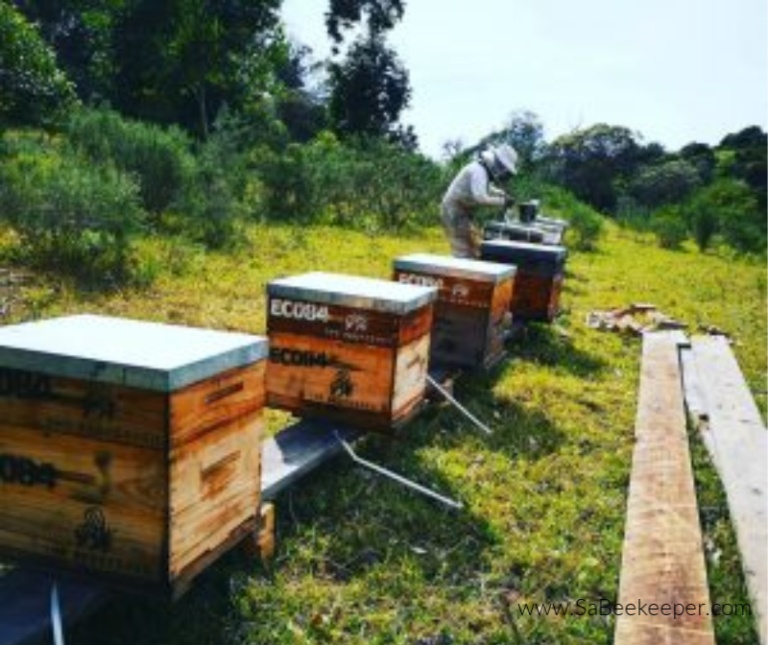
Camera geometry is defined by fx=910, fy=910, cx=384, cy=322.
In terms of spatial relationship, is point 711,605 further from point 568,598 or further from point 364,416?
point 364,416

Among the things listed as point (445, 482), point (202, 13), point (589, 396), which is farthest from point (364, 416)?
point (202, 13)

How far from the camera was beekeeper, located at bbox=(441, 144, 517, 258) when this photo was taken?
9.23 meters

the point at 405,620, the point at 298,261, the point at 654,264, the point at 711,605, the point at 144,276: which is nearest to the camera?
the point at 405,620

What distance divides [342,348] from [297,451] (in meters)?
0.60

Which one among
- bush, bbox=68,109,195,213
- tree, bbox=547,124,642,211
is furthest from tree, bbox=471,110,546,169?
bush, bbox=68,109,195,213

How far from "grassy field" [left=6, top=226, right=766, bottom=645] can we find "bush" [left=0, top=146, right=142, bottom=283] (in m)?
0.69

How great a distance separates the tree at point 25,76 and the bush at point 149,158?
104cm

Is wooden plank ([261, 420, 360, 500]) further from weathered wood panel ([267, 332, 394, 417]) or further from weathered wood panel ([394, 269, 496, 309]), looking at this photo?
weathered wood panel ([394, 269, 496, 309])

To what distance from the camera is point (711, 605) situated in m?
4.11

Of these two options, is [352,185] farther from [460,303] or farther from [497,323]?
[460,303]

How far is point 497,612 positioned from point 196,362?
182 cm

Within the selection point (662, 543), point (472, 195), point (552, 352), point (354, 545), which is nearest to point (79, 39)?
point (472, 195)

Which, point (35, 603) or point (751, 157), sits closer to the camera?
point (35, 603)

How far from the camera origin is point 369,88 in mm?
34031
